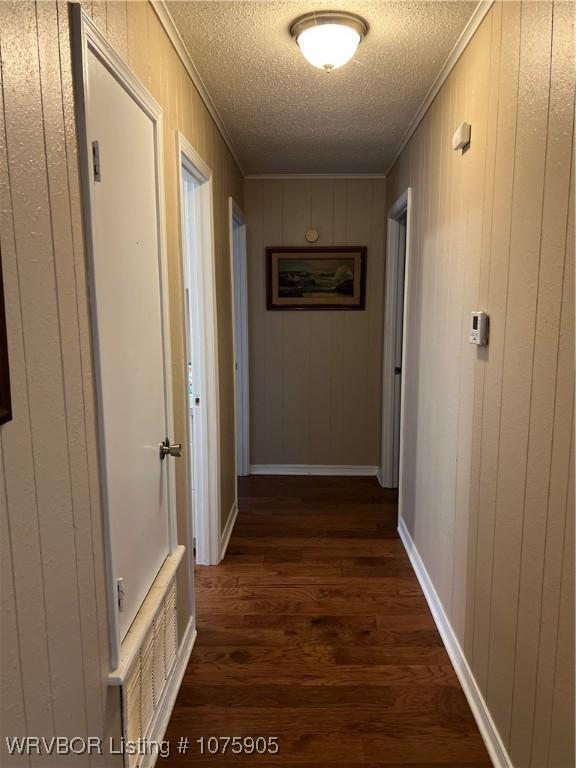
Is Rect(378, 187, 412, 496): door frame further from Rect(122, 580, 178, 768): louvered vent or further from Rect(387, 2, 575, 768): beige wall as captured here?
Rect(122, 580, 178, 768): louvered vent

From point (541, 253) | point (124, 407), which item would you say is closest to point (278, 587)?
point (124, 407)

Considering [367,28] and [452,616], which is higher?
[367,28]

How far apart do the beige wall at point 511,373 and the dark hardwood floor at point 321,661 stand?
8.6 inches

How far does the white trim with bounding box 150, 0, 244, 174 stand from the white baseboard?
2.57 meters

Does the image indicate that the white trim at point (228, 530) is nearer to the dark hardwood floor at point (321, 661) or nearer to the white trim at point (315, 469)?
the dark hardwood floor at point (321, 661)

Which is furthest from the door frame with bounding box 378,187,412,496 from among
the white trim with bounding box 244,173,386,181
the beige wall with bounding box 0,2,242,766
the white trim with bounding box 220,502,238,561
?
the beige wall with bounding box 0,2,242,766

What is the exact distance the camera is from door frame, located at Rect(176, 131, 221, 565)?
2.58 meters

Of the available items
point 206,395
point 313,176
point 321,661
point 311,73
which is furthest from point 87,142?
point 313,176

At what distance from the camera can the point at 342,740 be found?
173 cm

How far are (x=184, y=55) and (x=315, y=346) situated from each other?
249 cm

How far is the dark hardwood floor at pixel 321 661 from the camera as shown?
5.64 feet

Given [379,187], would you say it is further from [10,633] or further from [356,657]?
[10,633]

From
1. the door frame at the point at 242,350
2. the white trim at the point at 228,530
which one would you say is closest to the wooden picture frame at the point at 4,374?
the white trim at the point at 228,530

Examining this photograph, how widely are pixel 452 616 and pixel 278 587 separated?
91cm
